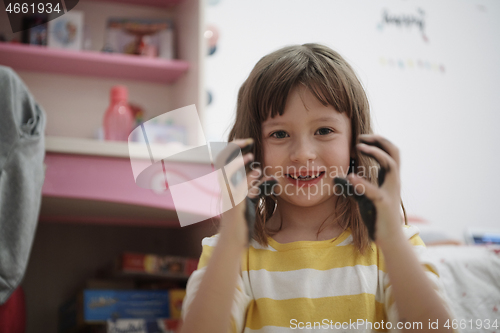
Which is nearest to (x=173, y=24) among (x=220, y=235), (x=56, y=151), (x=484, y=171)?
(x=56, y=151)

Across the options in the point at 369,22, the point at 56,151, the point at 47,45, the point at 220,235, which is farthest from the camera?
the point at 369,22

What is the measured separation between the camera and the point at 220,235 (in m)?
0.48

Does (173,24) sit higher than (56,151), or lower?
higher

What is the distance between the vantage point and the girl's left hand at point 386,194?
1.44ft

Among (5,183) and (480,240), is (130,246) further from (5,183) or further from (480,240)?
(480,240)

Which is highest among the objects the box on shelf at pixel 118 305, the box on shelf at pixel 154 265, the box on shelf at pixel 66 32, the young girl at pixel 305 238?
the box on shelf at pixel 66 32

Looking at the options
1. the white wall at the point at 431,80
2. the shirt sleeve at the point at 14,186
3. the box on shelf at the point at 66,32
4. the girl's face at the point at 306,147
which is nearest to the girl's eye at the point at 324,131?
the girl's face at the point at 306,147

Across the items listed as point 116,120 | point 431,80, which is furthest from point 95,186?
point 431,80

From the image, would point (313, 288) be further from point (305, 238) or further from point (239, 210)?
point (239, 210)

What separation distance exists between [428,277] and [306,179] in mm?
189

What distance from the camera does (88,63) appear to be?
4.72 ft

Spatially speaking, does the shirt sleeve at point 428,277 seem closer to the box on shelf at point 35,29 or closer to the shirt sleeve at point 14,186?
the shirt sleeve at point 14,186

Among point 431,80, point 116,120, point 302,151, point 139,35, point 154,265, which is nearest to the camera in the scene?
point 302,151

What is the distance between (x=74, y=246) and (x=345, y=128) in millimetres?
1145
